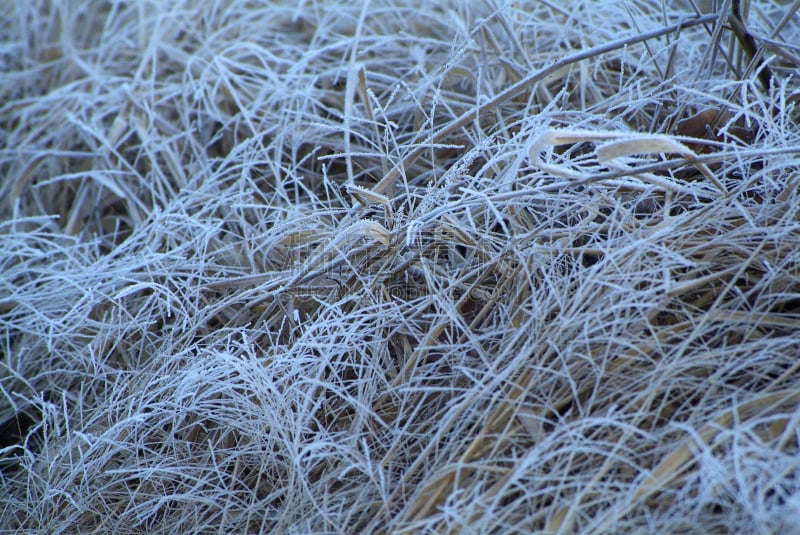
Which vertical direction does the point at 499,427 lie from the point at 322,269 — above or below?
below

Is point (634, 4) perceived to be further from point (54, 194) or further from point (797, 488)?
point (54, 194)

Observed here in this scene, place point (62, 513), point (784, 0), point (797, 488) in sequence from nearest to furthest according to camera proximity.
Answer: point (797, 488), point (62, 513), point (784, 0)

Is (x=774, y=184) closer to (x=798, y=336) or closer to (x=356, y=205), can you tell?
(x=798, y=336)

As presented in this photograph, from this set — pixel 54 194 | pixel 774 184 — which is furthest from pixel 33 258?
pixel 774 184

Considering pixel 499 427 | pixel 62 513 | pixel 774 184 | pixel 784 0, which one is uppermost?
pixel 784 0

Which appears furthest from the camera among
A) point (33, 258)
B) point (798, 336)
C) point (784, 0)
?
point (784, 0)

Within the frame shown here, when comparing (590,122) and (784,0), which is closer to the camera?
(590,122)
